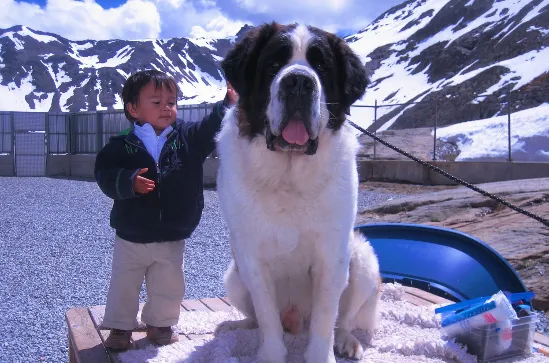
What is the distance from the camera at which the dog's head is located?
1898mm

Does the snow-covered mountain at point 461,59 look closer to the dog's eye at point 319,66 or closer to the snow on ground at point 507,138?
the snow on ground at point 507,138

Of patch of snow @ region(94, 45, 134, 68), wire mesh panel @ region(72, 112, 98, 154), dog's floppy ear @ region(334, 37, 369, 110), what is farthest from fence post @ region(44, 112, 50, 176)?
patch of snow @ region(94, 45, 134, 68)

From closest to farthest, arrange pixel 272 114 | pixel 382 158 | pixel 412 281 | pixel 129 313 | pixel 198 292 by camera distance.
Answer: pixel 272 114
pixel 129 313
pixel 412 281
pixel 198 292
pixel 382 158

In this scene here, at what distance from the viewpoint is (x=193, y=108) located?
13266 millimetres

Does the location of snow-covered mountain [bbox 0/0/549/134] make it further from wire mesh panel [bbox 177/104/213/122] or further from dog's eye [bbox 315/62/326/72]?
wire mesh panel [bbox 177/104/213/122]

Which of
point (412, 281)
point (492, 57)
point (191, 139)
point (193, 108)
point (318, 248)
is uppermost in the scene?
point (492, 57)

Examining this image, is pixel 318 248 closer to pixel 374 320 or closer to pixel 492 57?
pixel 374 320

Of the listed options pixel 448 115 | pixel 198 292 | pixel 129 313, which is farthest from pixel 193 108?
pixel 448 115

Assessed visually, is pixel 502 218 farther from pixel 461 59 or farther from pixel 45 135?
pixel 461 59

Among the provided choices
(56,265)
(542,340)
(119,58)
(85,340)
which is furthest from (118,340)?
(119,58)

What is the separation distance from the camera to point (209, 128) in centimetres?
251

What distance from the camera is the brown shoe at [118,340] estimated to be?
235 cm

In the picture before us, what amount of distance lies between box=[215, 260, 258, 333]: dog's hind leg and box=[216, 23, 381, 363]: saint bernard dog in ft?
0.92

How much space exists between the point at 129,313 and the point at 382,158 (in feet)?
36.0
